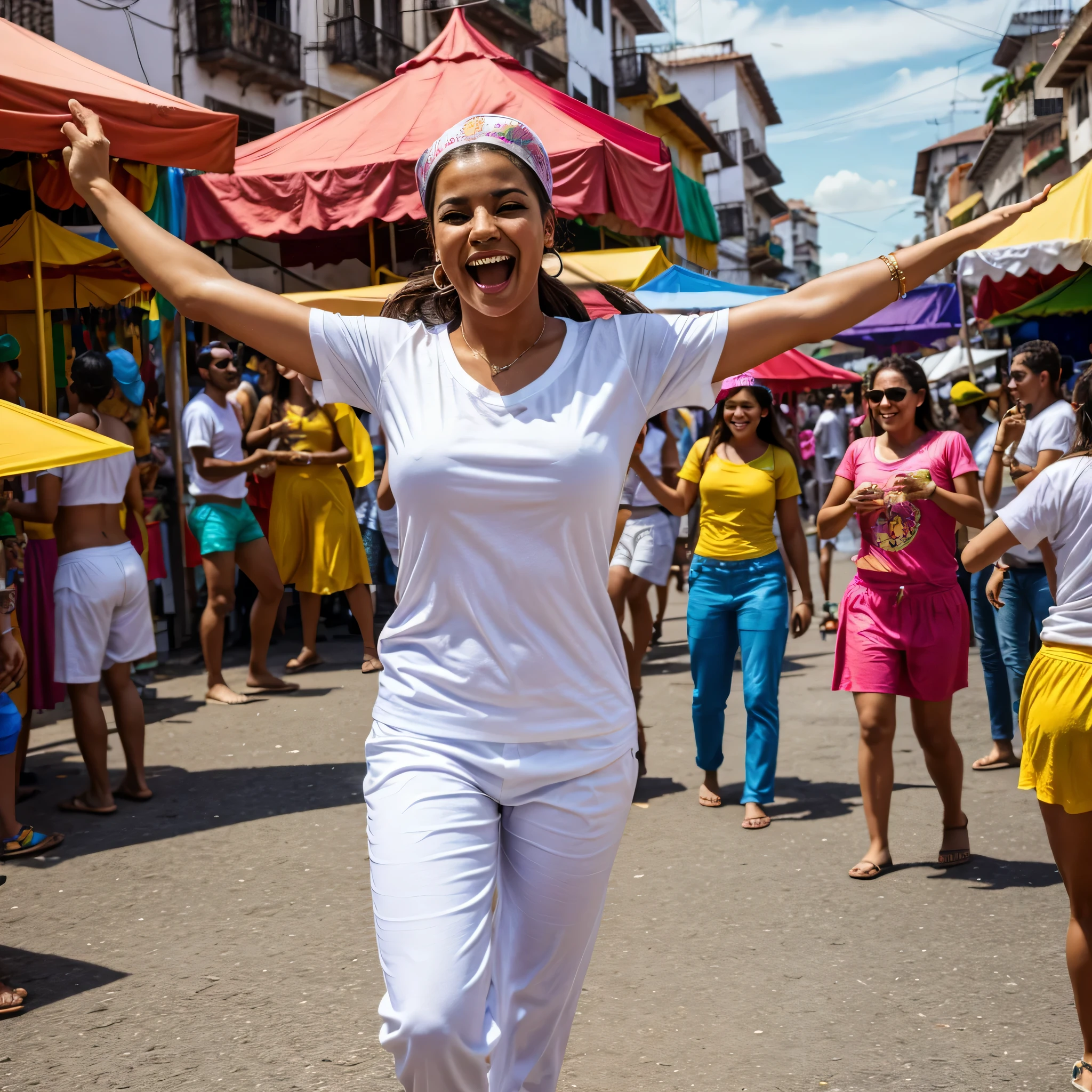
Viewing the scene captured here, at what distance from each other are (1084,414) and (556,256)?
169 cm

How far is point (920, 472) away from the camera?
5.24 m

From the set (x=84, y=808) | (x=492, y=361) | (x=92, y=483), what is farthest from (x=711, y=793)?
(x=492, y=361)

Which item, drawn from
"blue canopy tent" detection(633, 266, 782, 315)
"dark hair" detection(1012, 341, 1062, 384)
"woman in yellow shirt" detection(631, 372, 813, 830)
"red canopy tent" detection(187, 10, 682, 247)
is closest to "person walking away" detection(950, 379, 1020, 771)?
"dark hair" detection(1012, 341, 1062, 384)

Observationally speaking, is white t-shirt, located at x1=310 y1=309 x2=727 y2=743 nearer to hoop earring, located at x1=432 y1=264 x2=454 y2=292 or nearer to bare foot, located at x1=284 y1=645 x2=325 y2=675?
hoop earring, located at x1=432 y1=264 x2=454 y2=292

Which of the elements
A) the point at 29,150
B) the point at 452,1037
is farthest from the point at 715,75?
the point at 452,1037

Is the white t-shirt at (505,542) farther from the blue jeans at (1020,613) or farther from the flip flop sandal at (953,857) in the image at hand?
the blue jeans at (1020,613)

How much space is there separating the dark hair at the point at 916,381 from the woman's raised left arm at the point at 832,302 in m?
2.86

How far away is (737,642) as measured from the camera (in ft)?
21.1

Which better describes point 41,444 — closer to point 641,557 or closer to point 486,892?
point 486,892

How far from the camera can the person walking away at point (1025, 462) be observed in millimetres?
6742

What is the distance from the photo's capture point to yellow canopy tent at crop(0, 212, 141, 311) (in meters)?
7.55

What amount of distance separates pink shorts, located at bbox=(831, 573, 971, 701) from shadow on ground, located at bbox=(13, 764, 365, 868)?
2528 millimetres

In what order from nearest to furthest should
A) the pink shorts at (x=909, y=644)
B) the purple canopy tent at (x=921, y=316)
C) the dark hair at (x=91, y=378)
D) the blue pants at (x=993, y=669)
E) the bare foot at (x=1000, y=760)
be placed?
the pink shorts at (x=909, y=644)
the dark hair at (x=91, y=378)
the bare foot at (x=1000, y=760)
the blue pants at (x=993, y=669)
the purple canopy tent at (x=921, y=316)

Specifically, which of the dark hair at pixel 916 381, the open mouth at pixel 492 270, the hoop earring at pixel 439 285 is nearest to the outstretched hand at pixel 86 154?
the hoop earring at pixel 439 285
